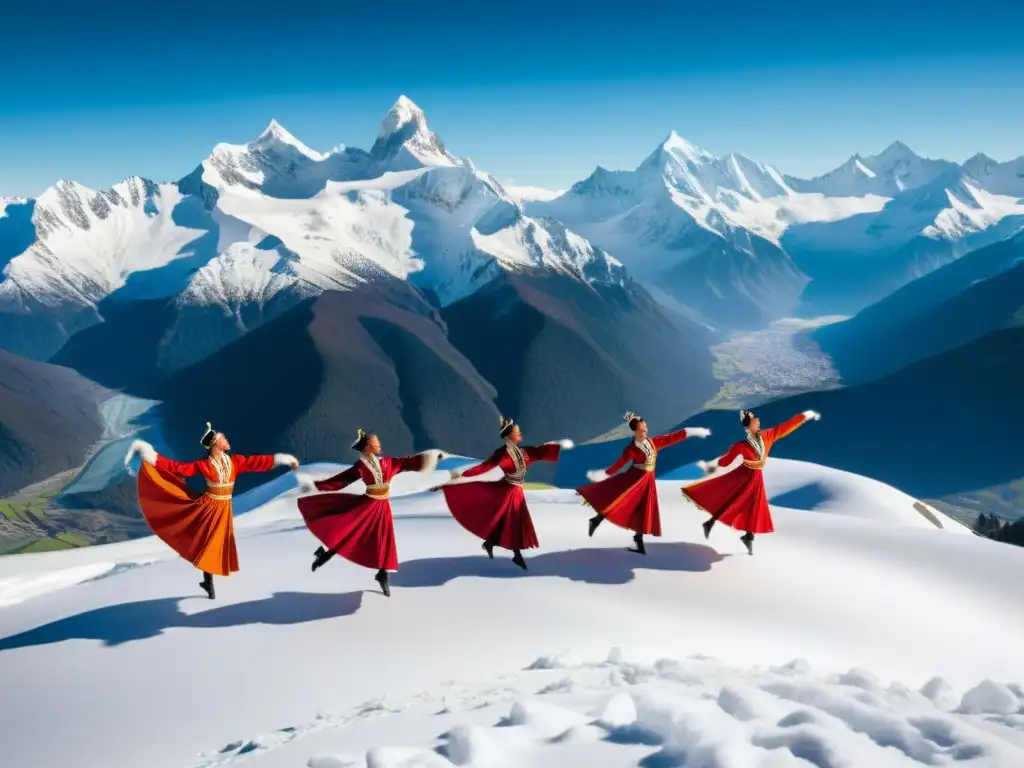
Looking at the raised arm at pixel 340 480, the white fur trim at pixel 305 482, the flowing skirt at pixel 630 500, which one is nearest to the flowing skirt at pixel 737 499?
the flowing skirt at pixel 630 500

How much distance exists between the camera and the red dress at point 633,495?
1852cm

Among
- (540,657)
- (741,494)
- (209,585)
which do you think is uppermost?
(741,494)

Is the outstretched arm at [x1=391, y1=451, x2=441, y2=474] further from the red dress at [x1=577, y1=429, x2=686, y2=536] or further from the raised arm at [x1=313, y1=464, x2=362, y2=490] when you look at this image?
the red dress at [x1=577, y1=429, x2=686, y2=536]

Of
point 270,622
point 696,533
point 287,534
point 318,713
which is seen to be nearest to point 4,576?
point 287,534

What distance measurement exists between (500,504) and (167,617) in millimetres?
7197

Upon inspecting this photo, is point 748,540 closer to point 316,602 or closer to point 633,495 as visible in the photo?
point 633,495

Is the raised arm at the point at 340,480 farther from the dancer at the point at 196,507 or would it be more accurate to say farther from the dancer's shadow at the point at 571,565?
the dancer's shadow at the point at 571,565

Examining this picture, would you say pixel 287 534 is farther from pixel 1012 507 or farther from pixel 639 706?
pixel 1012 507

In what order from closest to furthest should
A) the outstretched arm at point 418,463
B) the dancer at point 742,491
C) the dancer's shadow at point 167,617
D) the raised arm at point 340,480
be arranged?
the dancer's shadow at point 167,617, the raised arm at point 340,480, the outstretched arm at point 418,463, the dancer at point 742,491

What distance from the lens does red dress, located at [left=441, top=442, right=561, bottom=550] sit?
58.2 feet

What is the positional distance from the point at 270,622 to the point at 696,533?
12630 millimetres

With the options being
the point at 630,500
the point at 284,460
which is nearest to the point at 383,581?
the point at 284,460

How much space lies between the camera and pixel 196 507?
49.5 feet

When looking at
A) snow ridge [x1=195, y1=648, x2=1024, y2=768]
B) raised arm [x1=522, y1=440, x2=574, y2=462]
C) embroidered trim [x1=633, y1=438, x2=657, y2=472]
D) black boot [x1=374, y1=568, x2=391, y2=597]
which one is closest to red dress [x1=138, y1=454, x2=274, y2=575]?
black boot [x1=374, y1=568, x2=391, y2=597]
